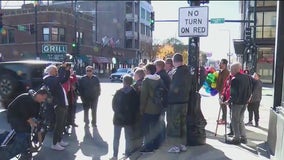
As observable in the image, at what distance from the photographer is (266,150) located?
26.5 feet

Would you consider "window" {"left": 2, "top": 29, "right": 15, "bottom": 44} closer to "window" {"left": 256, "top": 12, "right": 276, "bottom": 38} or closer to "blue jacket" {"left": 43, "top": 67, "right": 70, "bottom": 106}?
"window" {"left": 256, "top": 12, "right": 276, "bottom": 38}

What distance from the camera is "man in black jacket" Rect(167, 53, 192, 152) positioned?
25.4 feet

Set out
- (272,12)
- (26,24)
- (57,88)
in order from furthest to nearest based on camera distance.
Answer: (26,24) → (272,12) → (57,88)

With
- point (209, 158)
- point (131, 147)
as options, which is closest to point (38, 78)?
point (131, 147)

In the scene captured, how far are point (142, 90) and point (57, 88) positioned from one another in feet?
6.87

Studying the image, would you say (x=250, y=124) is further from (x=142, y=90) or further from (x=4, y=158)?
(x=4, y=158)

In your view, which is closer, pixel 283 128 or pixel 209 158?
pixel 283 128

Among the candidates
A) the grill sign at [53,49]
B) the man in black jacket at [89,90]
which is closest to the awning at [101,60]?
the grill sign at [53,49]

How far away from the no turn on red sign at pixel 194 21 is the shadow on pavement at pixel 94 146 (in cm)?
305

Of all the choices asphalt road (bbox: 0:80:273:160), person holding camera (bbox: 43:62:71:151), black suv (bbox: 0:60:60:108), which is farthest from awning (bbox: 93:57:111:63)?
person holding camera (bbox: 43:62:71:151)

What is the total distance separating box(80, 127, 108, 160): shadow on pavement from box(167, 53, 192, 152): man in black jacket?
159cm

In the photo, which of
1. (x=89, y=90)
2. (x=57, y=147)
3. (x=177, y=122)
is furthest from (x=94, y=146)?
(x=89, y=90)

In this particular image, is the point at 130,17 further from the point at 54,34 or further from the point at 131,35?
the point at 54,34

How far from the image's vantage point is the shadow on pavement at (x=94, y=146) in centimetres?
845
